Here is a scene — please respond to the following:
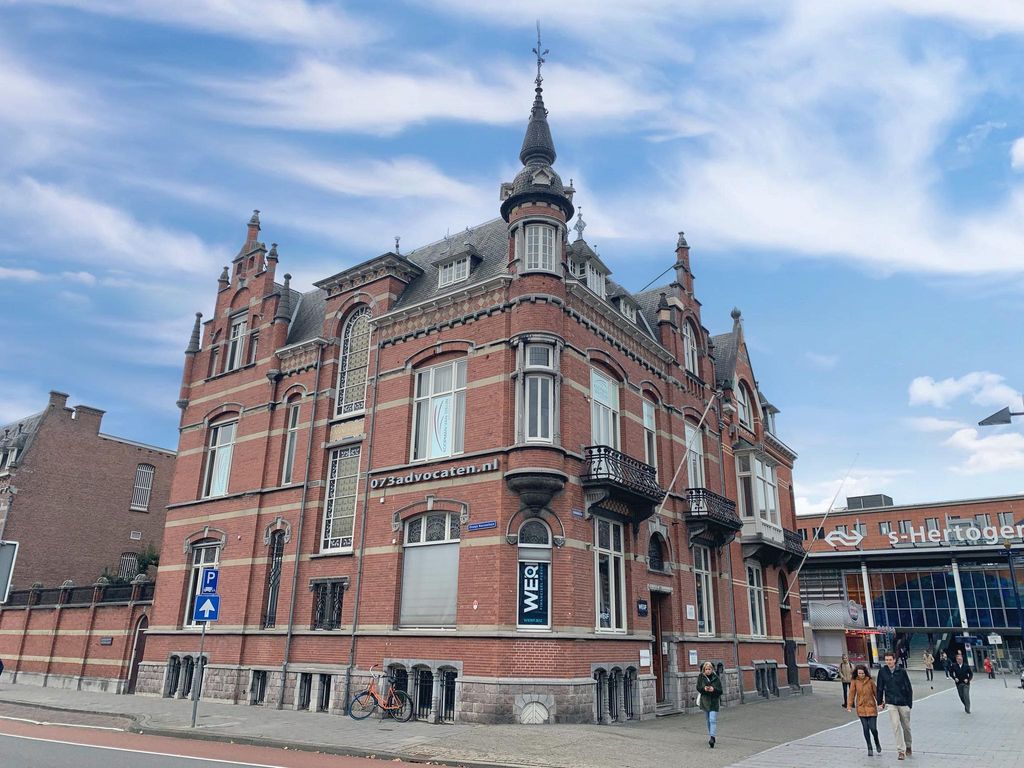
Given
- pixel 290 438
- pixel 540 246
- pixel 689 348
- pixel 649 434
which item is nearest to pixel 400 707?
pixel 290 438

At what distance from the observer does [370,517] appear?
2167 centimetres

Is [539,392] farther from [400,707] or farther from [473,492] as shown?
[400,707]

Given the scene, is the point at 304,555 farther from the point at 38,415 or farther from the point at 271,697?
the point at 38,415

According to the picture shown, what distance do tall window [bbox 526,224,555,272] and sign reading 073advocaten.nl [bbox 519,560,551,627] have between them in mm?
8392

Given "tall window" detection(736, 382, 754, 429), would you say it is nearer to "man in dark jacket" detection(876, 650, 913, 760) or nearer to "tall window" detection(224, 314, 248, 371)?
"man in dark jacket" detection(876, 650, 913, 760)

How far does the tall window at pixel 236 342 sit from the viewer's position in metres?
28.5

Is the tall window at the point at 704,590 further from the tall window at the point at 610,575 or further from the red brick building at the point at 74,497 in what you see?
the red brick building at the point at 74,497

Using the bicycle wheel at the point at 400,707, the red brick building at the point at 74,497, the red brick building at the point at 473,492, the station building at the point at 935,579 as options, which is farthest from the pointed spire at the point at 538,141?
the station building at the point at 935,579

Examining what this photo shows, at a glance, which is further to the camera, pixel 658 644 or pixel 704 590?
Result: pixel 704 590

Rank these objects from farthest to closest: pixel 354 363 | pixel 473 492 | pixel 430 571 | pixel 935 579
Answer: pixel 935 579
pixel 354 363
pixel 430 571
pixel 473 492

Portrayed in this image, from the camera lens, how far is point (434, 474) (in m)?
20.5

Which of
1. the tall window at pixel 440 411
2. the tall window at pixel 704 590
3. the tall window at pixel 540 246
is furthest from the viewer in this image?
the tall window at pixel 704 590

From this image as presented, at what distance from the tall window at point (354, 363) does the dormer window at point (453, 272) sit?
10.1 ft

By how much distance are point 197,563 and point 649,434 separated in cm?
1702
